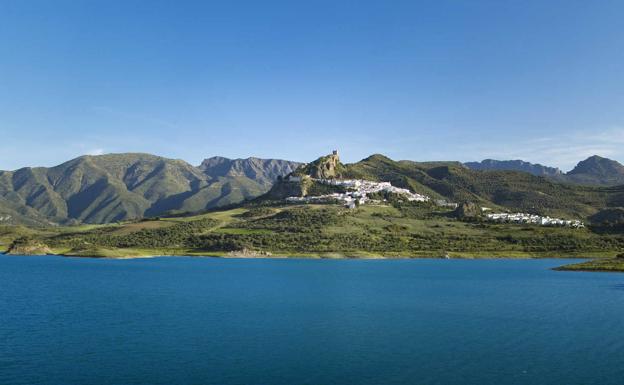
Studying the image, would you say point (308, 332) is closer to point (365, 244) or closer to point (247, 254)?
point (247, 254)

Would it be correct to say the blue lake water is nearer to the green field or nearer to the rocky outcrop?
the rocky outcrop

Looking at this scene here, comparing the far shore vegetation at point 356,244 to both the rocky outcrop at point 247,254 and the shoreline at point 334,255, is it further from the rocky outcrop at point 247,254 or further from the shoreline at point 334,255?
the rocky outcrop at point 247,254

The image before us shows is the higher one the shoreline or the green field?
the green field

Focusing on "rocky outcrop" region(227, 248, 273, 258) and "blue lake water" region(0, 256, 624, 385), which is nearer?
"blue lake water" region(0, 256, 624, 385)

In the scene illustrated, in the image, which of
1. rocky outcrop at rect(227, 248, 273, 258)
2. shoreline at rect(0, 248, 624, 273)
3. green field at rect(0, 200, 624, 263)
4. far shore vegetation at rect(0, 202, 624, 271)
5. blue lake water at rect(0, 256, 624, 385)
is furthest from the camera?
rocky outcrop at rect(227, 248, 273, 258)

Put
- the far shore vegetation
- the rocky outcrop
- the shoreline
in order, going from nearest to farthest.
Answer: the shoreline, the far shore vegetation, the rocky outcrop

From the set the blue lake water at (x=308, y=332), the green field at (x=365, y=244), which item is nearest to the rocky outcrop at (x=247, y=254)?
the green field at (x=365, y=244)

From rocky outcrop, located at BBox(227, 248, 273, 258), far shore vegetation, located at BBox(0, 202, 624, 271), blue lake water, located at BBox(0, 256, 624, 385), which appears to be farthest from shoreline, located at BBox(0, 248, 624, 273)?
blue lake water, located at BBox(0, 256, 624, 385)

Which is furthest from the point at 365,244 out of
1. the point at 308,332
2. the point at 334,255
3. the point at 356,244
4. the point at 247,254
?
the point at 308,332

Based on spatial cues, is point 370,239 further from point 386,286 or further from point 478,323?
point 478,323
